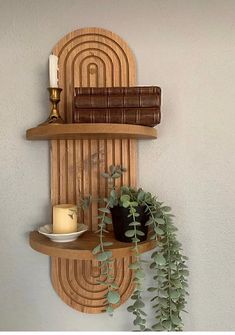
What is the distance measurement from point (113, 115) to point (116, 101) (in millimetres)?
28

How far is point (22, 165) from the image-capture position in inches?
26.3

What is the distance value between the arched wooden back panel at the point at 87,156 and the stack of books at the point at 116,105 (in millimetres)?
97

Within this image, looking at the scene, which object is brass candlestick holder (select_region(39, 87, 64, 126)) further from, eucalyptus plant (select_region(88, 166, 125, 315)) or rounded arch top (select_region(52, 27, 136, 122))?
eucalyptus plant (select_region(88, 166, 125, 315))

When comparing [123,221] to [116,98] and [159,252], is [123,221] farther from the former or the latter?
[116,98]

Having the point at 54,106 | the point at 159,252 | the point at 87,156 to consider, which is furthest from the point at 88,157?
the point at 159,252

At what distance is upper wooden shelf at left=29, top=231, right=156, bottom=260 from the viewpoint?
0.54m

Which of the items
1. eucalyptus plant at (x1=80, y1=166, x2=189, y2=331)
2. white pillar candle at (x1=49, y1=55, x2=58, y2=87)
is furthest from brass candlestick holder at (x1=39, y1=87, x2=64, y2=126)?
eucalyptus plant at (x1=80, y1=166, x2=189, y2=331)

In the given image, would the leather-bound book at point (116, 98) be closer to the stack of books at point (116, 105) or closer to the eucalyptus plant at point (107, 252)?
the stack of books at point (116, 105)

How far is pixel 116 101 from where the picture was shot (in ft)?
1.85

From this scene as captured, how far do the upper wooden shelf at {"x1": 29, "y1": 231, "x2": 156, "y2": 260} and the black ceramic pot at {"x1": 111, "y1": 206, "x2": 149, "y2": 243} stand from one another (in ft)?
0.04

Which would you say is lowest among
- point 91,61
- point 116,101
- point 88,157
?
point 88,157

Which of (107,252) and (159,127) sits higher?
(159,127)

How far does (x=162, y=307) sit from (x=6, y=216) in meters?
0.39

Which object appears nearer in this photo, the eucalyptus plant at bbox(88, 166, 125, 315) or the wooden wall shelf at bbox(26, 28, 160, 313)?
the eucalyptus plant at bbox(88, 166, 125, 315)
